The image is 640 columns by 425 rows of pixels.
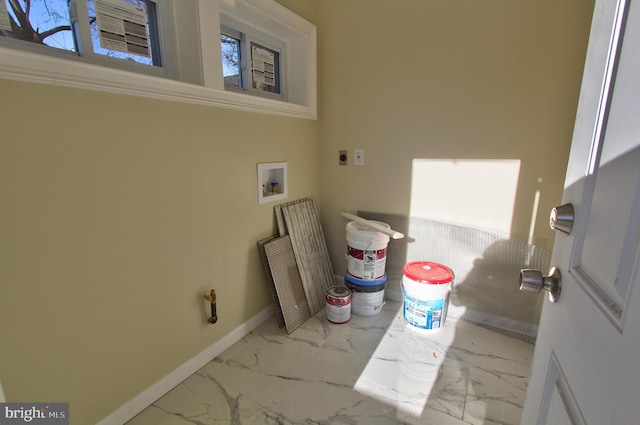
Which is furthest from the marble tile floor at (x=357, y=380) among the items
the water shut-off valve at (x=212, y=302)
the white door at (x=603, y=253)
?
the white door at (x=603, y=253)

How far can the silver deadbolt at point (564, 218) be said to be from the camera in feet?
1.98

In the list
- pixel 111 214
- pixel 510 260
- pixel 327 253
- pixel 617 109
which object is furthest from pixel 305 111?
pixel 617 109

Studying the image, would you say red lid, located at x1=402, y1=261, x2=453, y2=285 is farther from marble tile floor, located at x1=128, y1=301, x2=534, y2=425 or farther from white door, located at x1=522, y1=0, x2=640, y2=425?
white door, located at x1=522, y1=0, x2=640, y2=425

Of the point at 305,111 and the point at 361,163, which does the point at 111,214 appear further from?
the point at 361,163

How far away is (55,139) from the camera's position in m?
1.01

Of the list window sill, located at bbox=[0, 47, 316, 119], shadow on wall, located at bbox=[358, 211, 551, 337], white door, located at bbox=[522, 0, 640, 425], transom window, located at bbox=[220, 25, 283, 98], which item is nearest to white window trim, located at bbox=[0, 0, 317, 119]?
window sill, located at bbox=[0, 47, 316, 119]

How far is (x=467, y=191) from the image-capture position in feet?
6.23

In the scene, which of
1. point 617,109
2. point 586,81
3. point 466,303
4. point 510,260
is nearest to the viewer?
point 617,109

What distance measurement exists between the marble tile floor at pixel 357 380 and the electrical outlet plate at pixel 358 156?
3.79 feet

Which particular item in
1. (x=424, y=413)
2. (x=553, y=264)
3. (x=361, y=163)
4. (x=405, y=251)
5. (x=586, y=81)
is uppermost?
(x=586, y=81)

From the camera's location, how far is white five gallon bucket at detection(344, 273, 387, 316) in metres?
2.08

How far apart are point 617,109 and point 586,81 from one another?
0.18m

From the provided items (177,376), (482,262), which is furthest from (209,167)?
(482,262)

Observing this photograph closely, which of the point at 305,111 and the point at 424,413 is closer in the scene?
the point at 424,413
